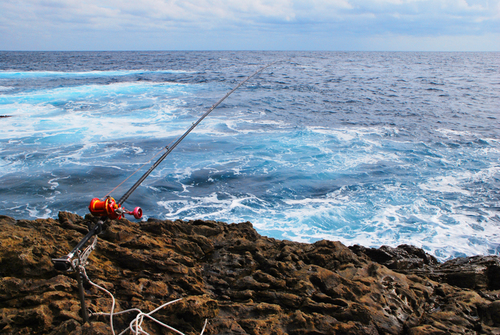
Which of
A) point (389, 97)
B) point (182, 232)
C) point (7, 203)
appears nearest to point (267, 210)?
point (182, 232)

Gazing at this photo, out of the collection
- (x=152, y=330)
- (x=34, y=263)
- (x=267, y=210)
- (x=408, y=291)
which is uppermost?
(x=34, y=263)

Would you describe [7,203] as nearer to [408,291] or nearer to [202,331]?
[202,331]

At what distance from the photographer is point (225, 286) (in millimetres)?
3482

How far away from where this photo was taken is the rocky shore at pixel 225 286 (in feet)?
9.27

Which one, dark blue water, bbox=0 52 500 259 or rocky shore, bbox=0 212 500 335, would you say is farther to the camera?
dark blue water, bbox=0 52 500 259

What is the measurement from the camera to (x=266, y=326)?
2.91m

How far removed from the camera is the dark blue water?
7.08 metres

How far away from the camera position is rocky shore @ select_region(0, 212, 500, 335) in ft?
9.27

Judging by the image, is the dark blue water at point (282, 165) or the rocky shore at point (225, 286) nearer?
the rocky shore at point (225, 286)

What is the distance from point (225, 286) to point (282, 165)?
278 inches

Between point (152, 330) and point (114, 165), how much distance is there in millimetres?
8027

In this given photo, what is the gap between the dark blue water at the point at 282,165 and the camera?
7.08m

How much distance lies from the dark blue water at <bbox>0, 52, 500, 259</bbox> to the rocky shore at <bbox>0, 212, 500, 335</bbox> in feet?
7.91

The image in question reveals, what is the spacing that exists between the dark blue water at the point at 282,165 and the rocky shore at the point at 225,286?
241 cm
